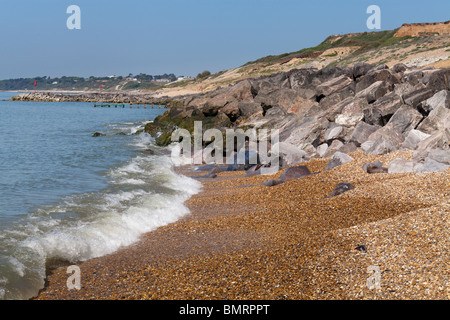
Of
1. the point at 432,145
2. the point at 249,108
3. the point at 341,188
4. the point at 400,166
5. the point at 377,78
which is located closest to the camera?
the point at 341,188

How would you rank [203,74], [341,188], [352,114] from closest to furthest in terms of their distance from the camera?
[341,188] < [352,114] < [203,74]

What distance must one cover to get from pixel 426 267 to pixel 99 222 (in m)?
6.80

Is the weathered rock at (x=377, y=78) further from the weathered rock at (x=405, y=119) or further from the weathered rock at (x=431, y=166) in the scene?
the weathered rock at (x=431, y=166)

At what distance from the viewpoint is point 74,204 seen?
11773 millimetres

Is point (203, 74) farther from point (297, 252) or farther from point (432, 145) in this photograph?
point (297, 252)

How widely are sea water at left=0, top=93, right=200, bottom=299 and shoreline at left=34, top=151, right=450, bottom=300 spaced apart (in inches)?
18.8

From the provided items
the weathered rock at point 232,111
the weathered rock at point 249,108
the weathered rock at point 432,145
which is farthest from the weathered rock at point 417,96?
the weathered rock at point 232,111

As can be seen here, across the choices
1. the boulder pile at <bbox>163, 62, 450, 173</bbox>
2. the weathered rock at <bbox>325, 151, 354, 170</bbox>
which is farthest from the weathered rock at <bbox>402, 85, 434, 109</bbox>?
the weathered rock at <bbox>325, 151, 354, 170</bbox>

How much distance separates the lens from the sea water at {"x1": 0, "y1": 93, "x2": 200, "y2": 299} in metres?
7.84

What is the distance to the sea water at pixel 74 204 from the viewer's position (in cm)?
784

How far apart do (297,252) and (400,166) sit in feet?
18.5

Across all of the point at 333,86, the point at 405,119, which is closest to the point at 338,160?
the point at 405,119
